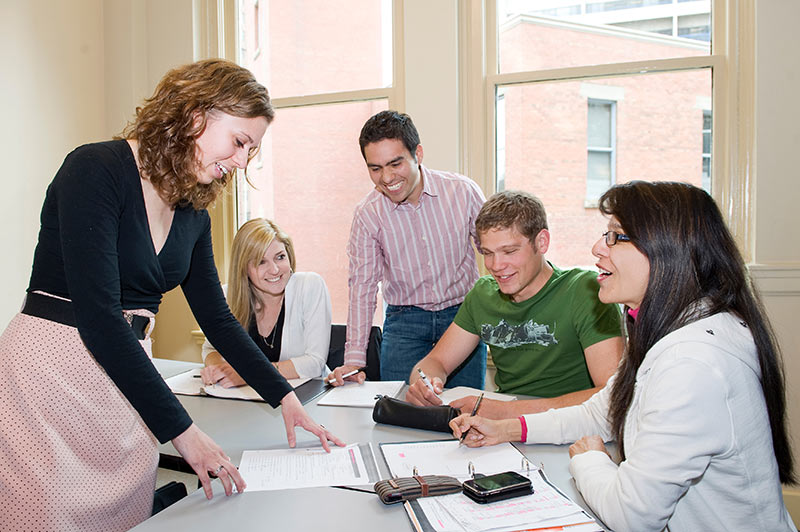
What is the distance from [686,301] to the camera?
1.10 m

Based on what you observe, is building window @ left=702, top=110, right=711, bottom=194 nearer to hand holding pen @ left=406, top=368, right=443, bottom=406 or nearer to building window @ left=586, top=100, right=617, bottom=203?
building window @ left=586, top=100, right=617, bottom=203

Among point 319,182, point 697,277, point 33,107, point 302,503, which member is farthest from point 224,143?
point 33,107

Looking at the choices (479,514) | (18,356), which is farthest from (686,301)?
(18,356)

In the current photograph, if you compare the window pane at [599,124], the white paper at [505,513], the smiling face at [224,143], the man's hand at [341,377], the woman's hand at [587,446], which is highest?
the window pane at [599,124]

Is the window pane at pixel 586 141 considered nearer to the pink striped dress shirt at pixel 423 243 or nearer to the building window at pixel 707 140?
the building window at pixel 707 140

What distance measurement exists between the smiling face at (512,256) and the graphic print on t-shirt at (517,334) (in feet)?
0.38

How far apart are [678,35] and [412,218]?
64.1 inches

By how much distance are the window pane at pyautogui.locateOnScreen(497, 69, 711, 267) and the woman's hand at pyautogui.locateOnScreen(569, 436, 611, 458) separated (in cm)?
189

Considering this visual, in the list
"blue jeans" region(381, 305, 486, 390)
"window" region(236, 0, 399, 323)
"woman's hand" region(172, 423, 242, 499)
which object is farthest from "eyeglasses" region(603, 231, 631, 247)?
"window" region(236, 0, 399, 323)

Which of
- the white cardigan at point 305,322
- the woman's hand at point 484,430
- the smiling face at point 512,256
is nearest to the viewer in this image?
the woman's hand at point 484,430

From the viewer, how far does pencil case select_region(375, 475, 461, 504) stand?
3.56ft

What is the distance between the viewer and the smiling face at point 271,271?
2.38 meters

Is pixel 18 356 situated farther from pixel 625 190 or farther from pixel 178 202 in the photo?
pixel 625 190

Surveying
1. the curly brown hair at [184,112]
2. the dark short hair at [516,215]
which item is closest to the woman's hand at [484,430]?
the dark short hair at [516,215]
